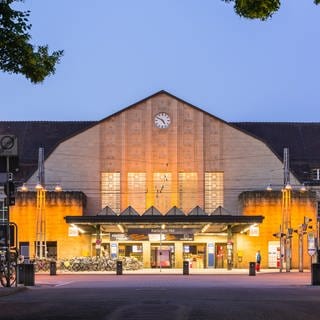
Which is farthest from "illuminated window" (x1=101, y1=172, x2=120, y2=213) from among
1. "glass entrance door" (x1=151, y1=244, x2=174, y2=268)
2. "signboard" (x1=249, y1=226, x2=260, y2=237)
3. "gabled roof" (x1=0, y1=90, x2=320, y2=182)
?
"signboard" (x1=249, y1=226, x2=260, y2=237)

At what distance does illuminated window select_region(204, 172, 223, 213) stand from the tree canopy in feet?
243

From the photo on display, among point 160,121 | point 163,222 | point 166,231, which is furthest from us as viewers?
point 160,121

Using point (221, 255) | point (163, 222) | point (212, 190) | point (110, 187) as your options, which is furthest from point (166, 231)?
point (110, 187)

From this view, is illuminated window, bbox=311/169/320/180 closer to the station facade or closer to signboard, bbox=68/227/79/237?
the station facade

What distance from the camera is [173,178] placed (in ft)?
281

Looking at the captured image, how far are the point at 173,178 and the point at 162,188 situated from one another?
1.36 meters

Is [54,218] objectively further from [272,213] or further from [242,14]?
[242,14]

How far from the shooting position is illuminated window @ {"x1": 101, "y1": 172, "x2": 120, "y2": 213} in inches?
3364

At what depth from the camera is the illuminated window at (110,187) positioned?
85.4 meters

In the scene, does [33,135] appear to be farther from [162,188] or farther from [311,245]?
[311,245]

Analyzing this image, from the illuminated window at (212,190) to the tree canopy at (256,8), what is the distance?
7392 centimetres

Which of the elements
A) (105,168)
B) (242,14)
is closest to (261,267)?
(105,168)

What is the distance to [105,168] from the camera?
8531 centimetres

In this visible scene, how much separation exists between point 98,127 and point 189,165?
9.03 meters
